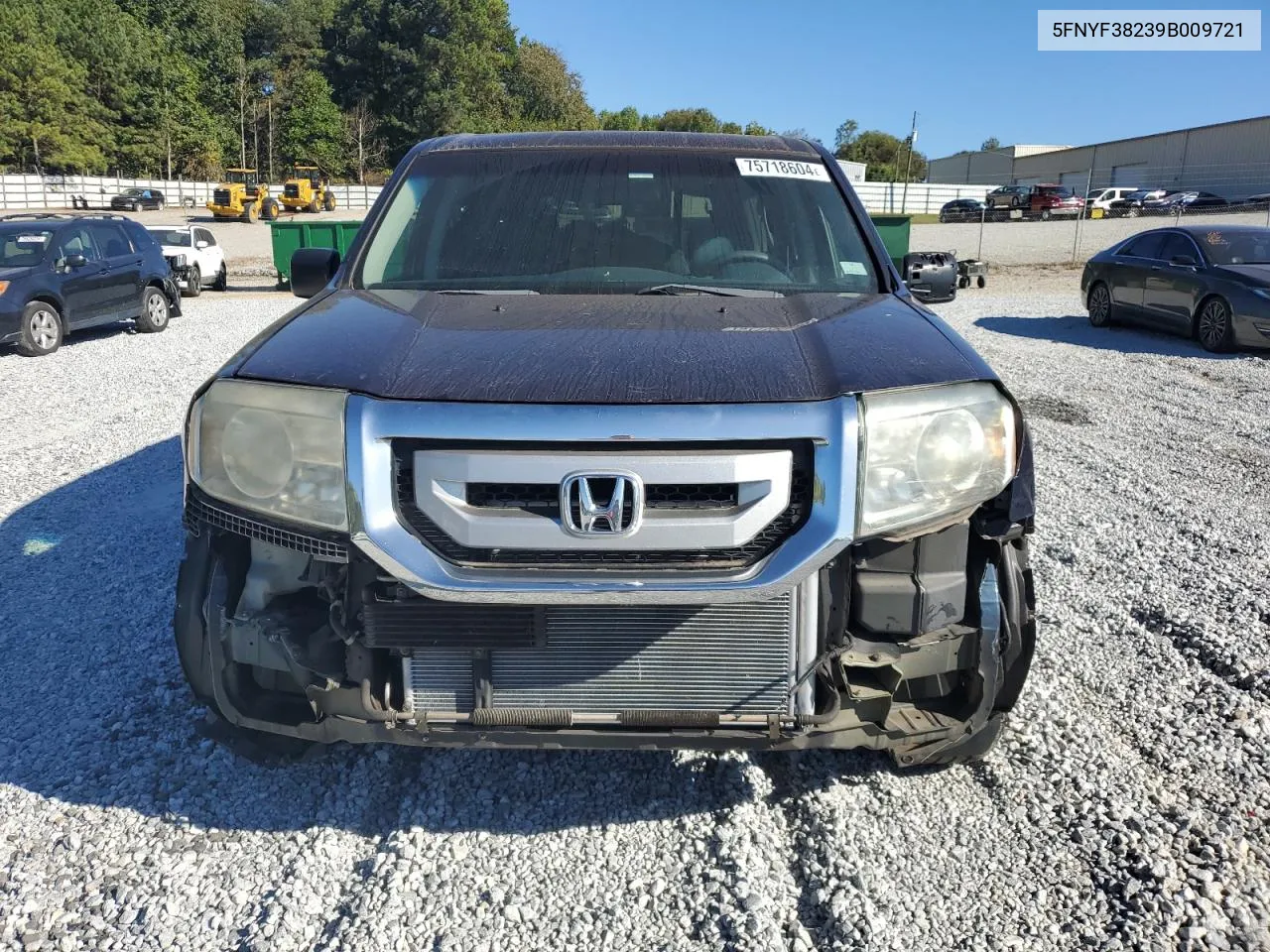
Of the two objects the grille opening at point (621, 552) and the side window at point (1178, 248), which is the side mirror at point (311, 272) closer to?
the grille opening at point (621, 552)

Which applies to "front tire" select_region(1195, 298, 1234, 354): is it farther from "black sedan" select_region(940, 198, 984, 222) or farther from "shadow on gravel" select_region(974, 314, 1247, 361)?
"black sedan" select_region(940, 198, 984, 222)

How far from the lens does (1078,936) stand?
2.33m

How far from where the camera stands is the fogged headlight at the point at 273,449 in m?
2.20

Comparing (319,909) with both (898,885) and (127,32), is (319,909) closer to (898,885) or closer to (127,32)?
(898,885)

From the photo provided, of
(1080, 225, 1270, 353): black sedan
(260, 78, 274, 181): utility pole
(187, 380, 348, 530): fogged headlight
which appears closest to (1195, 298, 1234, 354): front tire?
(1080, 225, 1270, 353): black sedan

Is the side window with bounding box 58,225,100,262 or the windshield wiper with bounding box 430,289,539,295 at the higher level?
the side window with bounding box 58,225,100,262

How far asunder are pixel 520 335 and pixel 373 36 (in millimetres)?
84795

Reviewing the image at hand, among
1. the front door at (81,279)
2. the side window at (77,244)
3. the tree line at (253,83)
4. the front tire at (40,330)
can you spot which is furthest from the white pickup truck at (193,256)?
the tree line at (253,83)

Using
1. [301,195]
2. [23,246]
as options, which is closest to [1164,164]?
[301,195]

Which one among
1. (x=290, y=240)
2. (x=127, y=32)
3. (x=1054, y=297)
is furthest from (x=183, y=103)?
(x=1054, y=297)

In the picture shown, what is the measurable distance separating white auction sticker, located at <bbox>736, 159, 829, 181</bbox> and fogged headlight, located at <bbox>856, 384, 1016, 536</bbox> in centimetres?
158

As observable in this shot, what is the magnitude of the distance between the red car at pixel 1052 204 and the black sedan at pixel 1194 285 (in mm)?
33573

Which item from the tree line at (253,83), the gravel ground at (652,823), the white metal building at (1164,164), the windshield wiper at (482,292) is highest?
the tree line at (253,83)

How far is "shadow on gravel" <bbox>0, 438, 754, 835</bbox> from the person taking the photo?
2.82 m
